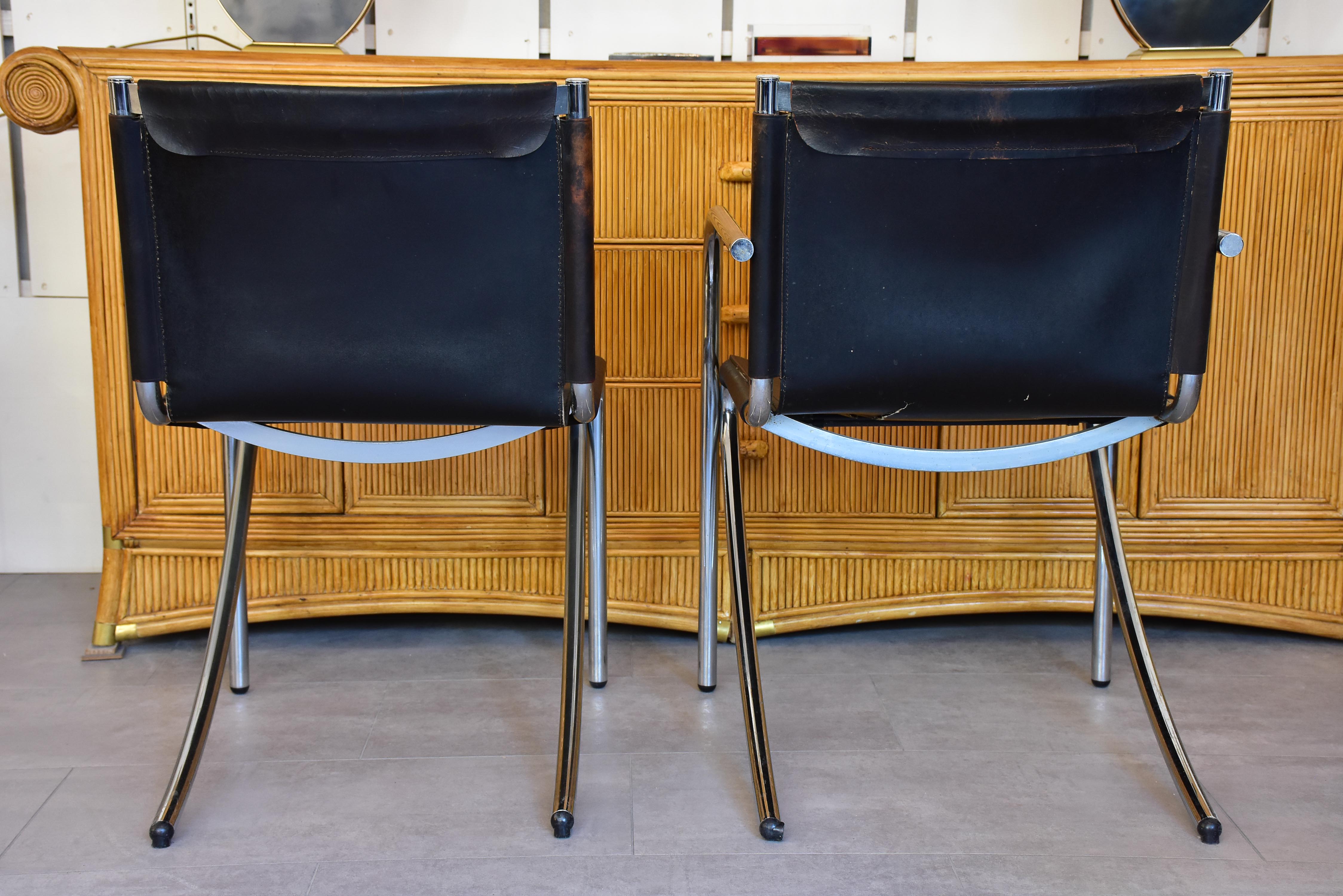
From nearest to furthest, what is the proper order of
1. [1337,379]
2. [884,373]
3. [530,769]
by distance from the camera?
1. [884,373]
2. [530,769]
3. [1337,379]

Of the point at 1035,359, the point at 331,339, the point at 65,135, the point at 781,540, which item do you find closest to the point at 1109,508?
the point at 1035,359

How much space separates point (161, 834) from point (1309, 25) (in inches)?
101

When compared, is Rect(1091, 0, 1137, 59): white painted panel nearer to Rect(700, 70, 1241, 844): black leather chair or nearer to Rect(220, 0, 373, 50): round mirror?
Rect(700, 70, 1241, 844): black leather chair

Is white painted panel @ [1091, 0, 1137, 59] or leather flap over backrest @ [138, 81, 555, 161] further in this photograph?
white painted panel @ [1091, 0, 1137, 59]

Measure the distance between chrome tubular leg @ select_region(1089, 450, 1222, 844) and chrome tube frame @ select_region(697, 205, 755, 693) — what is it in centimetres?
54

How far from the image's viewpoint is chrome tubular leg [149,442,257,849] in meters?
1.40

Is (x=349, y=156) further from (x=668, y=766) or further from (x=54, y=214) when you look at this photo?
(x=54, y=214)

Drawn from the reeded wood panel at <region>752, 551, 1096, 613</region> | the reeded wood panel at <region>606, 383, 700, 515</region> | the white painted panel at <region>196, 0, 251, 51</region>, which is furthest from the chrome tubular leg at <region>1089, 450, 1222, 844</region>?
the white painted panel at <region>196, 0, 251, 51</region>

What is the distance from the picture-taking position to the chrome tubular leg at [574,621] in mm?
1386

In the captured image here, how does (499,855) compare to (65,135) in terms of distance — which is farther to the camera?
(65,135)

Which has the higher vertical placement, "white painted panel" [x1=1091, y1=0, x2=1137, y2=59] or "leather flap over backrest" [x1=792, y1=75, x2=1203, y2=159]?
"white painted panel" [x1=1091, y1=0, x2=1137, y2=59]

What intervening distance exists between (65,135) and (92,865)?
5.53 feet

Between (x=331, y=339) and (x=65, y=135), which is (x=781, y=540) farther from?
(x=65, y=135)

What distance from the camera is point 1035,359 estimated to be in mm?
1200
